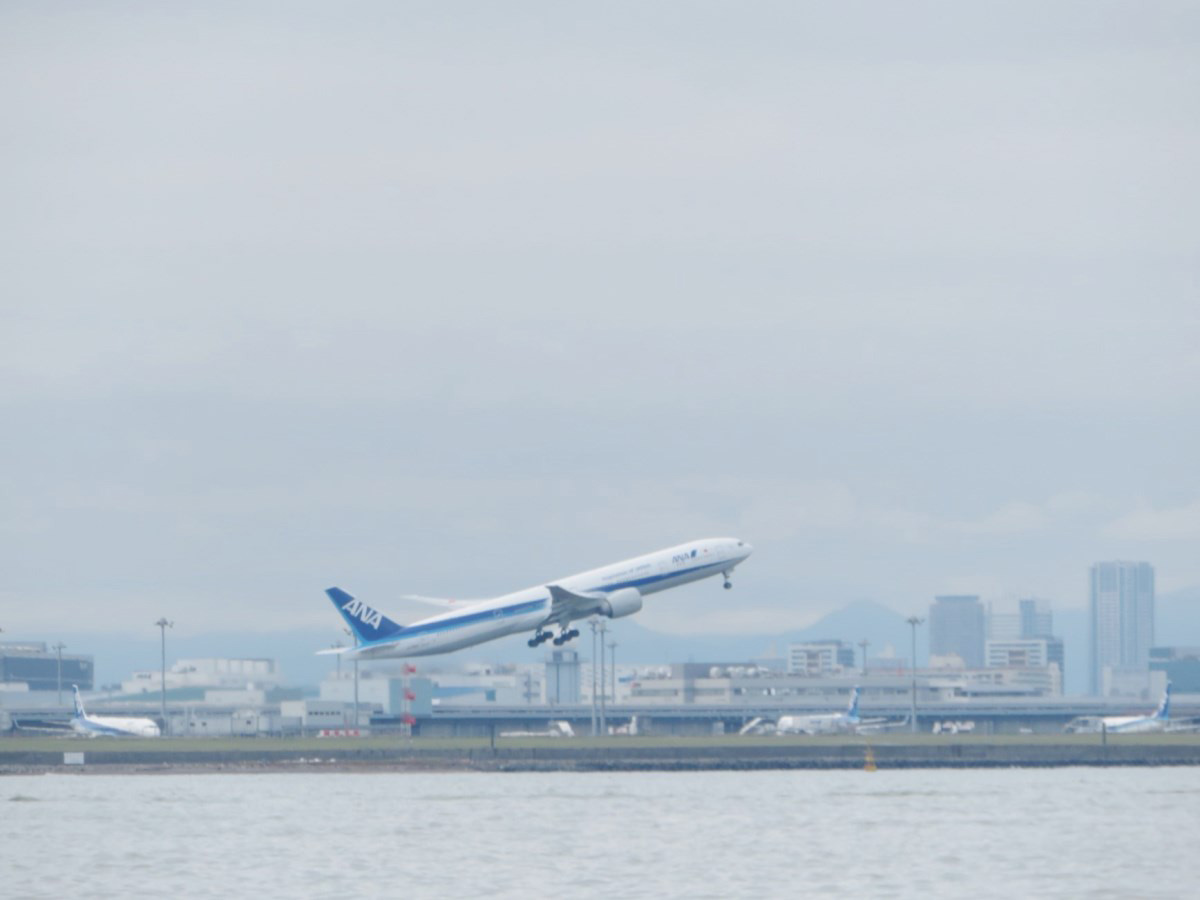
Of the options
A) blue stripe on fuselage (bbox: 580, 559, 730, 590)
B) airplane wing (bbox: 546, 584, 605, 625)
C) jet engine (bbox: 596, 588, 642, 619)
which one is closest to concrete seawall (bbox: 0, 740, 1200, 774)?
airplane wing (bbox: 546, 584, 605, 625)

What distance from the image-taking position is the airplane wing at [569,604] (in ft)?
408

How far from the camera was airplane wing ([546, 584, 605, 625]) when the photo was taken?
12450 cm

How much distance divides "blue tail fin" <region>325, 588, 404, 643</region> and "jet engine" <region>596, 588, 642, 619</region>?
12.7 metres

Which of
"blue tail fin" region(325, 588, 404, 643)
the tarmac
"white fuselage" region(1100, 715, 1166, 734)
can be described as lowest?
"white fuselage" region(1100, 715, 1166, 734)

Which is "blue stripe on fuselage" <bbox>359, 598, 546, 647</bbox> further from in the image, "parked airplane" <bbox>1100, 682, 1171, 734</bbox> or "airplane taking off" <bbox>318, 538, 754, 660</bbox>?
"parked airplane" <bbox>1100, 682, 1171, 734</bbox>

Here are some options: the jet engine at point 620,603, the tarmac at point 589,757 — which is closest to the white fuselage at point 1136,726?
the tarmac at point 589,757

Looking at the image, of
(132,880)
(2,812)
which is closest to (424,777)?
(2,812)

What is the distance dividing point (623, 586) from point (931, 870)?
190 feet

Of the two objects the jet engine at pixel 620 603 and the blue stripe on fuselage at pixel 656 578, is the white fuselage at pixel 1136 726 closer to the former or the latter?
the blue stripe on fuselage at pixel 656 578

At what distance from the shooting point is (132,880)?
6906 centimetres

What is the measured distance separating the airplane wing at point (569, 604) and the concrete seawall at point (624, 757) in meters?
9.41

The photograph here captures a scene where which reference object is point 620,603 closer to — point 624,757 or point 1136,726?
point 624,757

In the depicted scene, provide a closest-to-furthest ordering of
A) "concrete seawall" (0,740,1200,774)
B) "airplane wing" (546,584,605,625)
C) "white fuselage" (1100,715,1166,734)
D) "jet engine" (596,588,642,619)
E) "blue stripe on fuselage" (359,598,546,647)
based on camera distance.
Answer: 1. "jet engine" (596,588,642,619)
2. "airplane wing" (546,584,605,625)
3. "blue stripe on fuselage" (359,598,546,647)
4. "concrete seawall" (0,740,1200,774)
5. "white fuselage" (1100,715,1166,734)

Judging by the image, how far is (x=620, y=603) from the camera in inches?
4897
